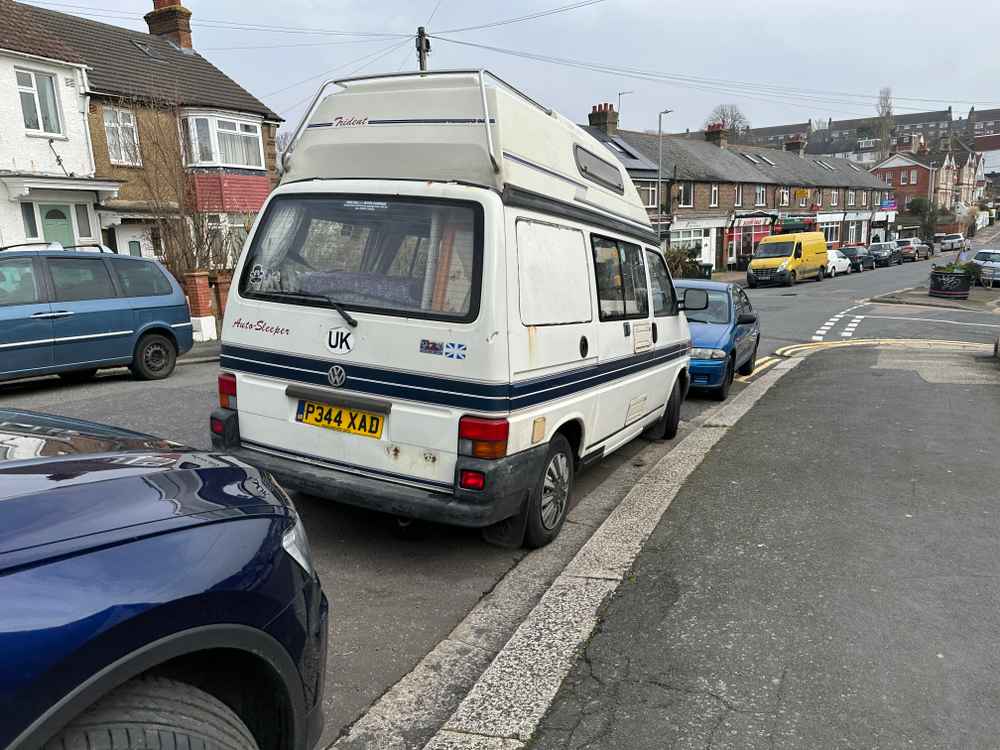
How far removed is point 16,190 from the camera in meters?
18.4

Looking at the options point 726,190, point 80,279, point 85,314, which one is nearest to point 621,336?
point 85,314

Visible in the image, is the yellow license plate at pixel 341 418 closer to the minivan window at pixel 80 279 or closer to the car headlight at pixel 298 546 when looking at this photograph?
the car headlight at pixel 298 546

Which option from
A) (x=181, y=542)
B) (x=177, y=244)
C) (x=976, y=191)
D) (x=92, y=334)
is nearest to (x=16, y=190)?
(x=177, y=244)

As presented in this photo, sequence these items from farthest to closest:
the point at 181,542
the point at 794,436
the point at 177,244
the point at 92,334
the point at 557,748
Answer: the point at 177,244 < the point at 92,334 < the point at 794,436 < the point at 557,748 < the point at 181,542

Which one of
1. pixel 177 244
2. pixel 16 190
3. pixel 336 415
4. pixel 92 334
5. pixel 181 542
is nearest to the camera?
pixel 181 542

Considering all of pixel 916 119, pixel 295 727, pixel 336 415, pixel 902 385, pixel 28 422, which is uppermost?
pixel 916 119

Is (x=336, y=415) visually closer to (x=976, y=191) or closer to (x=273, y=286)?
(x=273, y=286)

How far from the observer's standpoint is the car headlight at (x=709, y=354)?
9.38m

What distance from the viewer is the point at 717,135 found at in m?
54.6

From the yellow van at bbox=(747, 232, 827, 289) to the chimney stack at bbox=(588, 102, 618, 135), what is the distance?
1292 centimetres

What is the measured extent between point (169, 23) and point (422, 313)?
2825cm

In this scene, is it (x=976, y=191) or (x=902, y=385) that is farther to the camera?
(x=976, y=191)

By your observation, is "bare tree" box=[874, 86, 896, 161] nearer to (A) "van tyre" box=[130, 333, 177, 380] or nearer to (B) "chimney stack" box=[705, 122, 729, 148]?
(B) "chimney stack" box=[705, 122, 729, 148]

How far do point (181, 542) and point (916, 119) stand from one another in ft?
551
